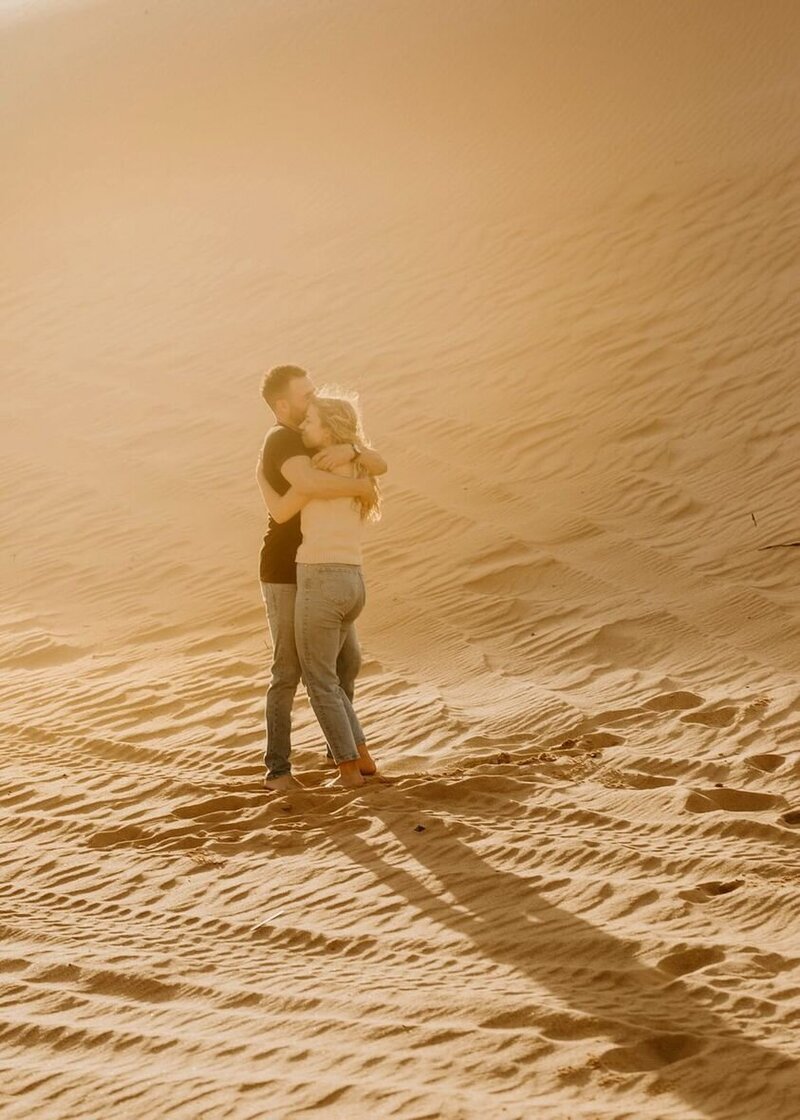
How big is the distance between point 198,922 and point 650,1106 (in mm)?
2197

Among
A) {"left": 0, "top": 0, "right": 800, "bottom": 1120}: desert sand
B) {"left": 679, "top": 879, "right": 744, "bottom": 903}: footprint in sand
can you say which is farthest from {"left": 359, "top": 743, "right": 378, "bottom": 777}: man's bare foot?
{"left": 679, "top": 879, "right": 744, "bottom": 903}: footprint in sand

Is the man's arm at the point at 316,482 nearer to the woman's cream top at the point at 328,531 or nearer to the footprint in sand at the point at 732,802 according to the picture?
the woman's cream top at the point at 328,531

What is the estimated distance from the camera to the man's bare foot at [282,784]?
675cm

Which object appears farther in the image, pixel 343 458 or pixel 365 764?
pixel 365 764

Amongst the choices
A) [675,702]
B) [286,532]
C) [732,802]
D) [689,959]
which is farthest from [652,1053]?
[675,702]

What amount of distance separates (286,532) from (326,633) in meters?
0.50

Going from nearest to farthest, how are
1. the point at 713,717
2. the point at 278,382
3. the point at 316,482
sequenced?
1. the point at 316,482
2. the point at 278,382
3. the point at 713,717

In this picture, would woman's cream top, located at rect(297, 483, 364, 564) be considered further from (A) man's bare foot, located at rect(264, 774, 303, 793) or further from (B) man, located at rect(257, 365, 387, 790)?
(A) man's bare foot, located at rect(264, 774, 303, 793)

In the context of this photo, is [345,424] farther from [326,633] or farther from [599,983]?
[599,983]

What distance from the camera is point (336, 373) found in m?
15.8

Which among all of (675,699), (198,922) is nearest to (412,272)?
(675,699)

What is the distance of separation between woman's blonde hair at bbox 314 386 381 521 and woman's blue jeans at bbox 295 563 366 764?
277 millimetres

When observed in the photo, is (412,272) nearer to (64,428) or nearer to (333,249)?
(333,249)

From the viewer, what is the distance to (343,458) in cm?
641
